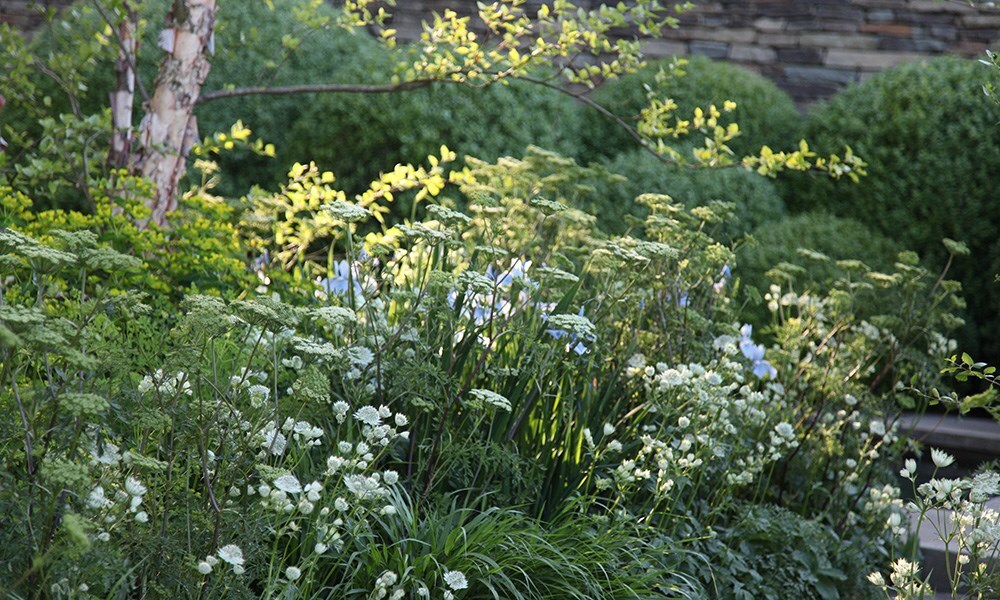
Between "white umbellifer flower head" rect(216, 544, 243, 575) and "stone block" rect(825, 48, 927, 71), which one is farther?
"stone block" rect(825, 48, 927, 71)

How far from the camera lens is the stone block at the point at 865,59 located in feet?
22.0

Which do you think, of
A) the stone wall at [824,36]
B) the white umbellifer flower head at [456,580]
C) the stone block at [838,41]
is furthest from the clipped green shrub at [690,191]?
the white umbellifer flower head at [456,580]

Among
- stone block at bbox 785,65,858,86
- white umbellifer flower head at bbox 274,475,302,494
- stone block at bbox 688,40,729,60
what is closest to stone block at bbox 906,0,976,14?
stone block at bbox 785,65,858,86

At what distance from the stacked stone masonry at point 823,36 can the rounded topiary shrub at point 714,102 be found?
0.41 metres

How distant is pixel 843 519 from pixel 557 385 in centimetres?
121

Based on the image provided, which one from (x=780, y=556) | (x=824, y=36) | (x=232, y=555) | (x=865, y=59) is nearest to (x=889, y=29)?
(x=865, y=59)

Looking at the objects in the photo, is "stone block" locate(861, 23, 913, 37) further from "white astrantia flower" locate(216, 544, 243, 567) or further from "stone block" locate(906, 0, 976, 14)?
"white astrantia flower" locate(216, 544, 243, 567)

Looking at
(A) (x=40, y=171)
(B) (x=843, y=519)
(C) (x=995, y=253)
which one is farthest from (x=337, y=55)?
(B) (x=843, y=519)

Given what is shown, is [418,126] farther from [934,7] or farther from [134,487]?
[134,487]

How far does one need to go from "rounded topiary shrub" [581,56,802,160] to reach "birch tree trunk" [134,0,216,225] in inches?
120

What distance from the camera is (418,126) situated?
5.77 metres

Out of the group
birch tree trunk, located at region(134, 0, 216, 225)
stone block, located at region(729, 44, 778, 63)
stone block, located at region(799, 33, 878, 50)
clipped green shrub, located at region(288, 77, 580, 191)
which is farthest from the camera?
stone block, located at region(729, 44, 778, 63)

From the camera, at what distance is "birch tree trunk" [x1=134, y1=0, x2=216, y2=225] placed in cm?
380

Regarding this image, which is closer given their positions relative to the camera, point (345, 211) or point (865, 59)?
point (345, 211)
